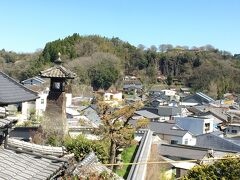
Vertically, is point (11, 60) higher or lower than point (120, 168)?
higher

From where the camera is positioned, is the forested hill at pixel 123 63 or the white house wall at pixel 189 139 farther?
the forested hill at pixel 123 63

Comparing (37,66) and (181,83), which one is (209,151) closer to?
(37,66)

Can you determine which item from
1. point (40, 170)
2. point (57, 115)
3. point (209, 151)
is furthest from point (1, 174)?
point (209, 151)

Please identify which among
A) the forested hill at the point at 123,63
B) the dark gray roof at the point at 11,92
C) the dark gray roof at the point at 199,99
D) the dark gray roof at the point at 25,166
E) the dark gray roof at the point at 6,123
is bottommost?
the dark gray roof at the point at 199,99

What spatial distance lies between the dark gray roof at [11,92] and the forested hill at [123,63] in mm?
49038

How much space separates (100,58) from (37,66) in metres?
10.4

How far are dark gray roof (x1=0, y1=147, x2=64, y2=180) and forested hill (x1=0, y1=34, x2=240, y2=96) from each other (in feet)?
166

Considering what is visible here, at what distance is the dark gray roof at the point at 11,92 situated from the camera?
638cm

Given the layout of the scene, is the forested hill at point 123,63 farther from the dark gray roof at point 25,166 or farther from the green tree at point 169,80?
the dark gray roof at point 25,166

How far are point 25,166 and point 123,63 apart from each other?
237 ft

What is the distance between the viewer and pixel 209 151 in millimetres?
26234

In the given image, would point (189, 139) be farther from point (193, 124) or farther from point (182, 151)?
point (182, 151)

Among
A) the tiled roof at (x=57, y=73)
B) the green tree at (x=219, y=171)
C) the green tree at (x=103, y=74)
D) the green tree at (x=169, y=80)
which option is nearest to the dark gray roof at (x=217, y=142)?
the green tree at (x=219, y=171)

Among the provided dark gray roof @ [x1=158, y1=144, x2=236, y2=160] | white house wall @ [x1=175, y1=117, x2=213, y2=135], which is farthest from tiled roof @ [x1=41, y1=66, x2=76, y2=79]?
white house wall @ [x1=175, y1=117, x2=213, y2=135]
